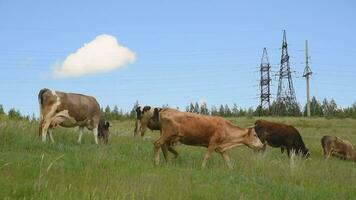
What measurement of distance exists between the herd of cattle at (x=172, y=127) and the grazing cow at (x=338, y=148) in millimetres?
893

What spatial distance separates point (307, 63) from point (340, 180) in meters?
55.4

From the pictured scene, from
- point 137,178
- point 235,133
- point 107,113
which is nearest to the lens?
point 137,178

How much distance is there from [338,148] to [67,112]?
1513 cm

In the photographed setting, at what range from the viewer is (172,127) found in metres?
15.1

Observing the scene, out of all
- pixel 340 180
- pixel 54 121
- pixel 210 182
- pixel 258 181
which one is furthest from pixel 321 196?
pixel 54 121

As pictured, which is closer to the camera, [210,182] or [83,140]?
[210,182]

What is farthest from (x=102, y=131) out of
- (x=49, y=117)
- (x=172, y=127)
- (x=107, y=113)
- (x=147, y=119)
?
(x=107, y=113)

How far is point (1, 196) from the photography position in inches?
293

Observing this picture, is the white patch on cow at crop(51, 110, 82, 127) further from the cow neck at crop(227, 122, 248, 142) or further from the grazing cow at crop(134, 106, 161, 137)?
the cow neck at crop(227, 122, 248, 142)

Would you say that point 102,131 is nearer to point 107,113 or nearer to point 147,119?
point 147,119

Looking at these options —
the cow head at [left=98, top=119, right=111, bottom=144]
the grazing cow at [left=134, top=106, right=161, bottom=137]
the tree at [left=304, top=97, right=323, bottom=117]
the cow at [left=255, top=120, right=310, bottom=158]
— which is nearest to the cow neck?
the cow head at [left=98, top=119, right=111, bottom=144]

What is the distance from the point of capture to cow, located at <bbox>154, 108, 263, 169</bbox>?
1509cm

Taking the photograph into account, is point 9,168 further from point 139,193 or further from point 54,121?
point 54,121

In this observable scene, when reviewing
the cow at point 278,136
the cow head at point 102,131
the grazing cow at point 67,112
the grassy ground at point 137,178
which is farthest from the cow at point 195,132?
the cow at point 278,136
